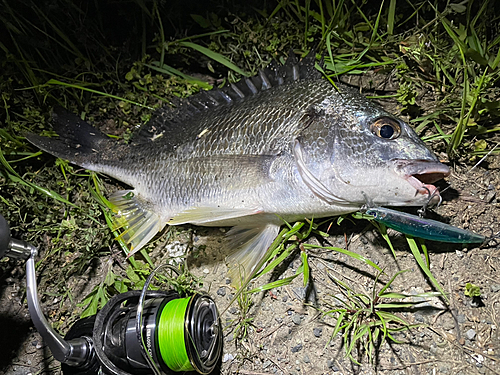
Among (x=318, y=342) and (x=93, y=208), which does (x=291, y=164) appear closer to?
(x=318, y=342)

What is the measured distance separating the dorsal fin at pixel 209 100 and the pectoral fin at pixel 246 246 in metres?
0.67

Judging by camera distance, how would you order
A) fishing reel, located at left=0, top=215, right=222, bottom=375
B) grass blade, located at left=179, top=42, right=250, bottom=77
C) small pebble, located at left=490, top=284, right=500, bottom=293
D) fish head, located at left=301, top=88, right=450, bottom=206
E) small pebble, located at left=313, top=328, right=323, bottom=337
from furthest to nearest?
grass blade, located at left=179, top=42, right=250, bottom=77, small pebble, located at left=313, top=328, right=323, bottom=337, small pebble, located at left=490, top=284, right=500, bottom=293, fishing reel, located at left=0, top=215, right=222, bottom=375, fish head, located at left=301, top=88, right=450, bottom=206

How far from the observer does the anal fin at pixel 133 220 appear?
2.42 meters

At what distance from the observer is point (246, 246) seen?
2.29m

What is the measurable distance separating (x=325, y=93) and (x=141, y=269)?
159 cm

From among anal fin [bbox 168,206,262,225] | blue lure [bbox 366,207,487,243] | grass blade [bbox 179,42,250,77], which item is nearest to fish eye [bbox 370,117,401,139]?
blue lure [bbox 366,207,487,243]

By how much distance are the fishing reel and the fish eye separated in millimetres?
1293

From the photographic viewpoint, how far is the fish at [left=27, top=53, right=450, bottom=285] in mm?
1847

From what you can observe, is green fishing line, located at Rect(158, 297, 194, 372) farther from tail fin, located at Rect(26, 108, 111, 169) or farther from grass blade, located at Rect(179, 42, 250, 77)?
grass blade, located at Rect(179, 42, 250, 77)

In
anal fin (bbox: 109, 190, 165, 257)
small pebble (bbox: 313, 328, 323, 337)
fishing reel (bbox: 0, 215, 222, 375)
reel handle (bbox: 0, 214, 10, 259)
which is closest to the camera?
reel handle (bbox: 0, 214, 10, 259)

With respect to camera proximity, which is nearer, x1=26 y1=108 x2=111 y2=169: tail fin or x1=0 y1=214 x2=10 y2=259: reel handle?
x1=0 y1=214 x2=10 y2=259: reel handle

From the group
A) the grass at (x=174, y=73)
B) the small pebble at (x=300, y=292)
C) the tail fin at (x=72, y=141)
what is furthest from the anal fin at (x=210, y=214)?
the tail fin at (x=72, y=141)

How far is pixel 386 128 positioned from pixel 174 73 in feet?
5.29

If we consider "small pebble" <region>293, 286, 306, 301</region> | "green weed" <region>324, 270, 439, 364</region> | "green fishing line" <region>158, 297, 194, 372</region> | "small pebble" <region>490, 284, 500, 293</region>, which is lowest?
"small pebble" <region>490, 284, 500, 293</region>
